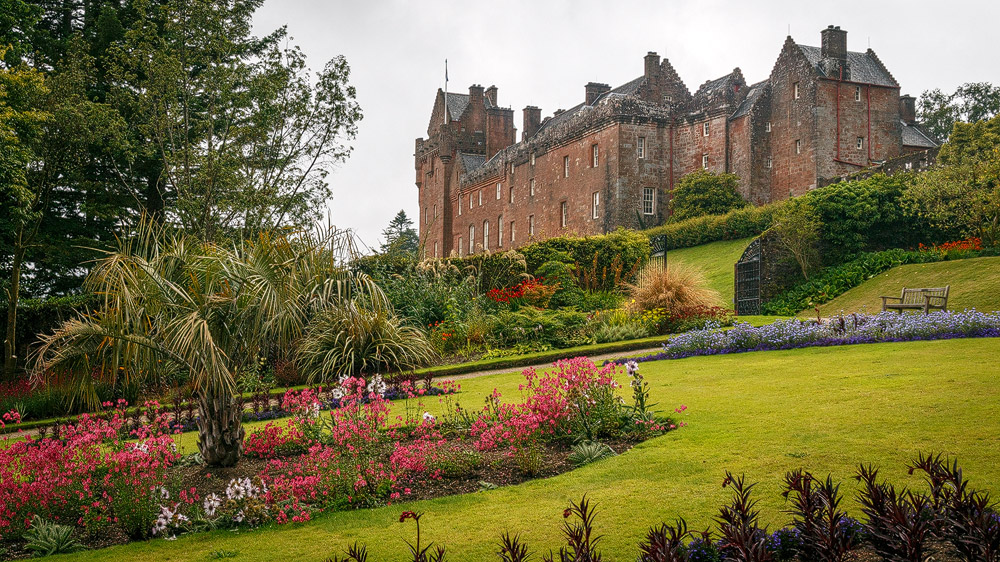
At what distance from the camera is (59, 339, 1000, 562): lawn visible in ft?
17.9

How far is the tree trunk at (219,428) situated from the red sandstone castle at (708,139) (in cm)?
2396

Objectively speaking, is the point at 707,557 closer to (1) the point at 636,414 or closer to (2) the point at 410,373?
(1) the point at 636,414

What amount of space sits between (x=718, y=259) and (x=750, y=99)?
12538mm

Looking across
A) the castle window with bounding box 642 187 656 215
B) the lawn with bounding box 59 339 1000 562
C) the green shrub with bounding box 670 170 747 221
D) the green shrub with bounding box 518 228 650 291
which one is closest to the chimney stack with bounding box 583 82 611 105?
the castle window with bounding box 642 187 656 215

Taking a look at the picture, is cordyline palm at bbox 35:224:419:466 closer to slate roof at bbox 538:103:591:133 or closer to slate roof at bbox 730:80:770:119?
slate roof at bbox 730:80:770:119

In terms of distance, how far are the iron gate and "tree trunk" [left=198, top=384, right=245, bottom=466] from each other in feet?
60.1

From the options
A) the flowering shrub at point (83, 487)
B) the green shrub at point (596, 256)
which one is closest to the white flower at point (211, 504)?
the flowering shrub at point (83, 487)

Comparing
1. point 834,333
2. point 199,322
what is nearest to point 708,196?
point 834,333

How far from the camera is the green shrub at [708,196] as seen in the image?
3709 cm

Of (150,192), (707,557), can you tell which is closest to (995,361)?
(707,557)

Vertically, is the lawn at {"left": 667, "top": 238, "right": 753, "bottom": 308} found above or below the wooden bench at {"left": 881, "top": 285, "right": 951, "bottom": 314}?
above

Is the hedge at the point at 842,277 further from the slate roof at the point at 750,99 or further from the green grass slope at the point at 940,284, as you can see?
the slate roof at the point at 750,99

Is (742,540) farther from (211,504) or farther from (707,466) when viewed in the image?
(211,504)

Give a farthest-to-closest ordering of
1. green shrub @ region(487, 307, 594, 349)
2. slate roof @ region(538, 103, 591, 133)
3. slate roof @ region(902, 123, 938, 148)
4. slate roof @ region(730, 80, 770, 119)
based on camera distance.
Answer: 1. slate roof @ region(538, 103, 591, 133)
2. slate roof @ region(902, 123, 938, 148)
3. slate roof @ region(730, 80, 770, 119)
4. green shrub @ region(487, 307, 594, 349)
